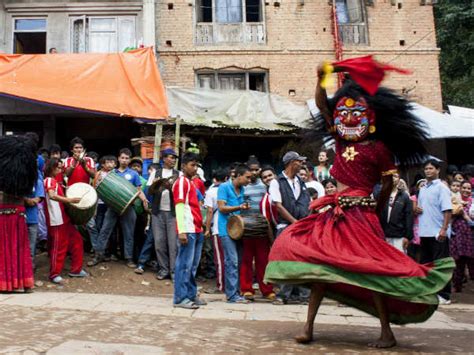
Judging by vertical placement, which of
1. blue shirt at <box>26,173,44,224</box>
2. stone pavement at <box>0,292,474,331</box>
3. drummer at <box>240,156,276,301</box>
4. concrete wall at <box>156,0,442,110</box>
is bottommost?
stone pavement at <box>0,292,474,331</box>

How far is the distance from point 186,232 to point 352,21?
1138cm

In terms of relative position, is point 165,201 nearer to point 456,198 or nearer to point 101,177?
point 101,177

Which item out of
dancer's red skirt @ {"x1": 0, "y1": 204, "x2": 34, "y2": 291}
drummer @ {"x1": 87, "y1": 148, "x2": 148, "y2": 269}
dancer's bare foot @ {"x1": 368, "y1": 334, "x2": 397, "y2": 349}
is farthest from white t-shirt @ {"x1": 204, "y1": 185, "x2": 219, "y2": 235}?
dancer's bare foot @ {"x1": 368, "y1": 334, "x2": 397, "y2": 349}

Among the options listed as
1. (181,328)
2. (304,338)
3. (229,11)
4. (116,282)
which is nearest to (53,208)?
(116,282)

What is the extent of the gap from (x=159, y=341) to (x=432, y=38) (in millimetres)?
13734

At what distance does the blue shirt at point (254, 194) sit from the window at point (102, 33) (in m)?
9.03

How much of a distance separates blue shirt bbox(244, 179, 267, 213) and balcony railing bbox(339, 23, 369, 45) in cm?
915

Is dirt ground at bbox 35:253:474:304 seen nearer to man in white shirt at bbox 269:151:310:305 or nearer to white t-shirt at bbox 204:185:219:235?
white t-shirt at bbox 204:185:219:235

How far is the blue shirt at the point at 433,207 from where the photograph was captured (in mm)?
7512

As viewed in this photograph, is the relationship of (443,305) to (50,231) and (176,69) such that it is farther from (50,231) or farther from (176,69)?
(176,69)

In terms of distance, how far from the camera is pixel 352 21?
15.5 metres

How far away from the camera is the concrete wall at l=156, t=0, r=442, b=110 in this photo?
48.8 ft

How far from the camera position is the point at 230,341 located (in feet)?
13.8

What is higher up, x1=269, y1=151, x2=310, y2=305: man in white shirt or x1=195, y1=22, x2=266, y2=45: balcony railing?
x1=195, y1=22, x2=266, y2=45: balcony railing
